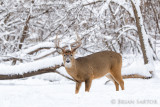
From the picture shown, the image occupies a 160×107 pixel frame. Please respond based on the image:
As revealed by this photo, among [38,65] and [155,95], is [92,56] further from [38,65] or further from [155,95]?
[155,95]

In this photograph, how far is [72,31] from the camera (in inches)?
369

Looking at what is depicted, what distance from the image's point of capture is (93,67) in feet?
20.9

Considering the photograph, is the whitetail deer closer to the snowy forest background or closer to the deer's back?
the deer's back

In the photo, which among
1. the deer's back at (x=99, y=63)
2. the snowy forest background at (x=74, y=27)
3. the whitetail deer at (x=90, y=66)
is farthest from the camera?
the snowy forest background at (x=74, y=27)

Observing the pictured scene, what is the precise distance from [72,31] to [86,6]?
100cm

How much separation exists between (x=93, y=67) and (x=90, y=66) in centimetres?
10

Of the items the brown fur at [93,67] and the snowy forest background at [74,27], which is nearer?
the brown fur at [93,67]

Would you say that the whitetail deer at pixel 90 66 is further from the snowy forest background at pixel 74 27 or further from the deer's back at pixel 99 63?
the snowy forest background at pixel 74 27

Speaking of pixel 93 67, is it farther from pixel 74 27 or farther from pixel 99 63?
pixel 74 27

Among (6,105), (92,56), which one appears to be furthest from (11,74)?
(6,105)

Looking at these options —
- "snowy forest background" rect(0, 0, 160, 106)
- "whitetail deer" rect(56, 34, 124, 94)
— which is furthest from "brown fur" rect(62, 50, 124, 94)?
"snowy forest background" rect(0, 0, 160, 106)

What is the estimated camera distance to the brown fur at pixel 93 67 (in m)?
6.05

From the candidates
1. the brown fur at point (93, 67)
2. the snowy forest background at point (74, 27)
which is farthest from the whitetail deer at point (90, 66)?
the snowy forest background at point (74, 27)

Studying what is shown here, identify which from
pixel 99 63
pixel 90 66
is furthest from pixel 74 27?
pixel 90 66
